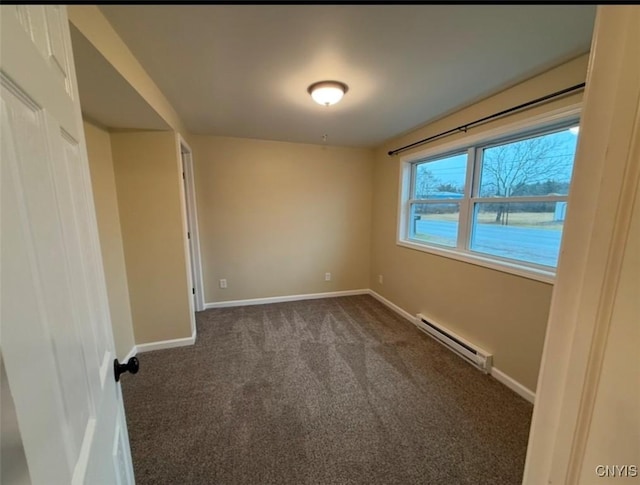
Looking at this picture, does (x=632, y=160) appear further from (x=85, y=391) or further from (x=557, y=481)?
(x=85, y=391)

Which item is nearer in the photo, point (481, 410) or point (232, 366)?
point (481, 410)

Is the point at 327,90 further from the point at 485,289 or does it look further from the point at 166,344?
the point at 166,344

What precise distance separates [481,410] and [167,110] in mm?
3278

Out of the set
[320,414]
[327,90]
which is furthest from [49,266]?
[327,90]

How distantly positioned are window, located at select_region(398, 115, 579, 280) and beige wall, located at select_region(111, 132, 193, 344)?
2.59 meters

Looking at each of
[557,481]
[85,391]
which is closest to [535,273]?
[557,481]

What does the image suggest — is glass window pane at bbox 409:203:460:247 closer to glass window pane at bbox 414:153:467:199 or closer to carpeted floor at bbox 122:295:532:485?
glass window pane at bbox 414:153:467:199

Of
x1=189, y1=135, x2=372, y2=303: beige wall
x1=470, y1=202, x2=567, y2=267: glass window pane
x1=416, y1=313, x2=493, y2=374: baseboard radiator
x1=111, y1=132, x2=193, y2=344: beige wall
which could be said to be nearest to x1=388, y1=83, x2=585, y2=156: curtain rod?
x1=470, y1=202, x2=567, y2=267: glass window pane

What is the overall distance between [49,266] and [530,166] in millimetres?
2618

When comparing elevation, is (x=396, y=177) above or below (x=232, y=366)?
above

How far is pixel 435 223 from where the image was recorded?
2.90 metres

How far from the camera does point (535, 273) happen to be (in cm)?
180

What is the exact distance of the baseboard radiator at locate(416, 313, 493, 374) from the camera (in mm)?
2139

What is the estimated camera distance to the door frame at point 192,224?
9.95 feet
